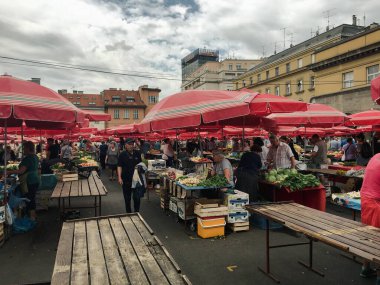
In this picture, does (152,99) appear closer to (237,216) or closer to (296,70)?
(296,70)

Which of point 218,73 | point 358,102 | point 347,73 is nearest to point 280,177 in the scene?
point 358,102

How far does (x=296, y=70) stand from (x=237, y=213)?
157ft

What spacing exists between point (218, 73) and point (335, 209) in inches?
3393

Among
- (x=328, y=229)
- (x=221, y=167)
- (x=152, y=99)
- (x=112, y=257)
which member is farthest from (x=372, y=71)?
(x=152, y=99)

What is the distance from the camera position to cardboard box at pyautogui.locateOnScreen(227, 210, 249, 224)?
708 cm

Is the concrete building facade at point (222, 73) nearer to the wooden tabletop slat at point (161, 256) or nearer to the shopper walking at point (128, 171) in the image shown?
the shopper walking at point (128, 171)

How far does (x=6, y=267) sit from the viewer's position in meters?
5.24

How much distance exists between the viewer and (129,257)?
3.01 metres

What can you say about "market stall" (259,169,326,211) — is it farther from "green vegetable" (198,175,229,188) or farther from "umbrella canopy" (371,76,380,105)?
"umbrella canopy" (371,76,380,105)

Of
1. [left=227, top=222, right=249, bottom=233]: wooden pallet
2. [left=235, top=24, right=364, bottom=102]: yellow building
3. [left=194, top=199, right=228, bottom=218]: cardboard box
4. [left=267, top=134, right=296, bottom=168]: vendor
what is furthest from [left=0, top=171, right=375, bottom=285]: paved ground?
[left=235, top=24, right=364, bottom=102]: yellow building

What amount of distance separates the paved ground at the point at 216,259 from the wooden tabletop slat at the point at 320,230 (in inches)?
42.0

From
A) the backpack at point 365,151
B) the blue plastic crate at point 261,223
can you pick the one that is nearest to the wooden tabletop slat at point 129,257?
the blue plastic crate at point 261,223

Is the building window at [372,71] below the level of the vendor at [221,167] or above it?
above

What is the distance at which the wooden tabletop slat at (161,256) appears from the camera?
2.56 metres
